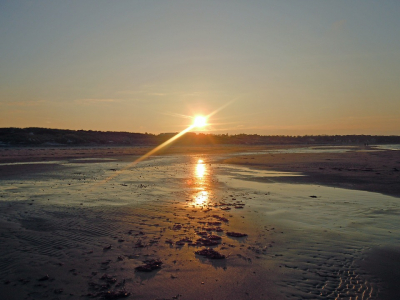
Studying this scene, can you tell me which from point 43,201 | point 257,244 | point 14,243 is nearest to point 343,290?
point 257,244

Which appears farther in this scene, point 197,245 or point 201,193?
point 201,193

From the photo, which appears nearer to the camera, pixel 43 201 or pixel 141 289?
pixel 141 289

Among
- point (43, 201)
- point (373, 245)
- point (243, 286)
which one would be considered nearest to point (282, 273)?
point (243, 286)

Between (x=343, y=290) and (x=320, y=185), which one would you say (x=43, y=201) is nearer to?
(x=343, y=290)

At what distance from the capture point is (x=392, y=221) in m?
10.7

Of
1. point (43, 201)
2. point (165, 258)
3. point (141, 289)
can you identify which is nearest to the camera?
point (141, 289)

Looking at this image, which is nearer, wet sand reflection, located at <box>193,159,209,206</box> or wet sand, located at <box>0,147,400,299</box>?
wet sand, located at <box>0,147,400,299</box>

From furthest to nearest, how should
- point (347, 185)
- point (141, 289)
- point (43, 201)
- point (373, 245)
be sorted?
point (347, 185), point (43, 201), point (373, 245), point (141, 289)

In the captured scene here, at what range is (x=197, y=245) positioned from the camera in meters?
8.34

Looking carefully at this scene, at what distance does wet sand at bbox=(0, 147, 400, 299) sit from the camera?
6.10 metres

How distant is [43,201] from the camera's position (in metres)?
13.9

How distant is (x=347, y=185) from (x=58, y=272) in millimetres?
17124

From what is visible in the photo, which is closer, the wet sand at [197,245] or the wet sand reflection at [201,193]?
Result: the wet sand at [197,245]

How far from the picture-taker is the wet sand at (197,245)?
6.10 m
